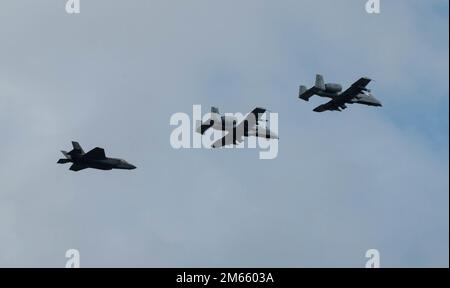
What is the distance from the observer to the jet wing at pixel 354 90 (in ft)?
625

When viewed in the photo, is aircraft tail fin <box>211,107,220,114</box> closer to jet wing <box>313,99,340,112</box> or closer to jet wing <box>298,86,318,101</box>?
jet wing <box>298,86,318,101</box>

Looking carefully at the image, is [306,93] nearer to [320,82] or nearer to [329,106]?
Result: [320,82]

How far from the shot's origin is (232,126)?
188 metres

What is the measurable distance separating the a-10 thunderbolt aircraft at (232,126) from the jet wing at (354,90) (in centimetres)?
1376

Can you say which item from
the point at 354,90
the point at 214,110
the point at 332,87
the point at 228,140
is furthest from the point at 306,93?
the point at 214,110

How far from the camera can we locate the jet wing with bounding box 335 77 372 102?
19050 cm

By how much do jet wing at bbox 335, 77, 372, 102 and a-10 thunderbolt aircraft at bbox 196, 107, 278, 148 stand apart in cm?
1376
